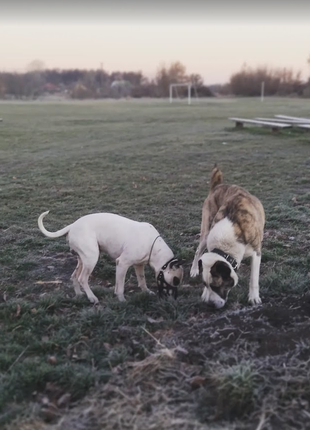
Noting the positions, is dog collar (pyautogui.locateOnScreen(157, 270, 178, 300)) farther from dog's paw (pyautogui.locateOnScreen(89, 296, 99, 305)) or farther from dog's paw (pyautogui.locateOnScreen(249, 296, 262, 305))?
dog's paw (pyautogui.locateOnScreen(249, 296, 262, 305))

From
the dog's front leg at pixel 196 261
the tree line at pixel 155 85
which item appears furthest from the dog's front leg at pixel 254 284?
the tree line at pixel 155 85

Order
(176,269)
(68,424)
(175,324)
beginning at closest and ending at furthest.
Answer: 1. (68,424)
2. (175,324)
3. (176,269)

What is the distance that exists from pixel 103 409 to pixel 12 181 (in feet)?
30.0

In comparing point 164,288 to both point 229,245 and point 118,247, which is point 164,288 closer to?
point 118,247

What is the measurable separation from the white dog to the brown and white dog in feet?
1.42

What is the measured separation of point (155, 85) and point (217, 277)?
82.0 metres

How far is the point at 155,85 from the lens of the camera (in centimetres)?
8331

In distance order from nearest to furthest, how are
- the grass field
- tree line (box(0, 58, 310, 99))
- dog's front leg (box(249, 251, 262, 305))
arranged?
1. the grass field
2. dog's front leg (box(249, 251, 262, 305))
3. tree line (box(0, 58, 310, 99))

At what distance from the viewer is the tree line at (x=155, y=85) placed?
2889 inches

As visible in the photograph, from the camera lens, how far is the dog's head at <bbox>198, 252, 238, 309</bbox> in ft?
15.0

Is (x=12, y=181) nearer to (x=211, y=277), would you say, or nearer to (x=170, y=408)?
(x=211, y=277)

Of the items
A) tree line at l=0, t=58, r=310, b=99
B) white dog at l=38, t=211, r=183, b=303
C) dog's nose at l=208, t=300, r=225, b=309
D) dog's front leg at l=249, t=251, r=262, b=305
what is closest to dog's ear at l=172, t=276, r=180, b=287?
white dog at l=38, t=211, r=183, b=303

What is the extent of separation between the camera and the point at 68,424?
303 centimetres

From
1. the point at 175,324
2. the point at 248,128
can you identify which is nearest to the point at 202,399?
the point at 175,324
